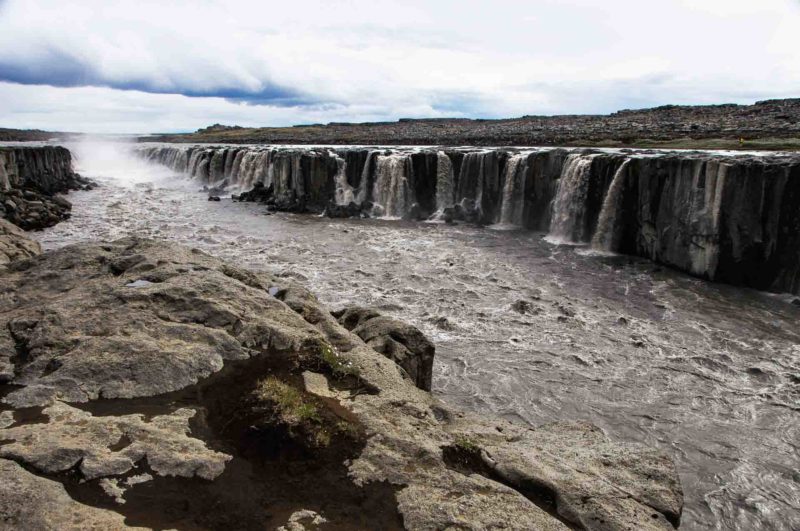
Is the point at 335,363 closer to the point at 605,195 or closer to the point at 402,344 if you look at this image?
the point at 402,344

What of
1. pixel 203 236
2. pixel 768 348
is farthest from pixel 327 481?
pixel 203 236

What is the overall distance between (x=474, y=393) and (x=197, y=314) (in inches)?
260

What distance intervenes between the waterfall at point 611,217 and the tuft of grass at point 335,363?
2160 cm

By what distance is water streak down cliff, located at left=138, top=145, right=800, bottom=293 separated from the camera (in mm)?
20703

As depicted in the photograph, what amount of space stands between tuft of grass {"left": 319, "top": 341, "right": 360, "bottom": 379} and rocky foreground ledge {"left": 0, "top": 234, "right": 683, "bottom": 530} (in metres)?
0.03

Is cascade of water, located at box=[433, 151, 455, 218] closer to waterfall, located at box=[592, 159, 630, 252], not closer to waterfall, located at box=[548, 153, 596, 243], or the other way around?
waterfall, located at box=[548, 153, 596, 243]

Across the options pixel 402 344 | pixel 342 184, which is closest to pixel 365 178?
pixel 342 184

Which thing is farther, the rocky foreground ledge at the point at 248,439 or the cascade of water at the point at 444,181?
the cascade of water at the point at 444,181

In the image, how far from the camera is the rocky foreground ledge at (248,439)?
5.27 meters

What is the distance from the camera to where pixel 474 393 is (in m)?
12.5

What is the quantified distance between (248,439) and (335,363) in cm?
226

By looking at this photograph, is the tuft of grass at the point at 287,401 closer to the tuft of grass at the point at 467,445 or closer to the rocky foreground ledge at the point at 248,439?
the rocky foreground ledge at the point at 248,439

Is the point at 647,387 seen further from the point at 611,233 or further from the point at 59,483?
the point at 611,233

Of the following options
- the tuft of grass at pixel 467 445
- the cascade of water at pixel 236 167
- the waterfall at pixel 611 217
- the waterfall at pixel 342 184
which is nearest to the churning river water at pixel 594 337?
the waterfall at pixel 611 217
